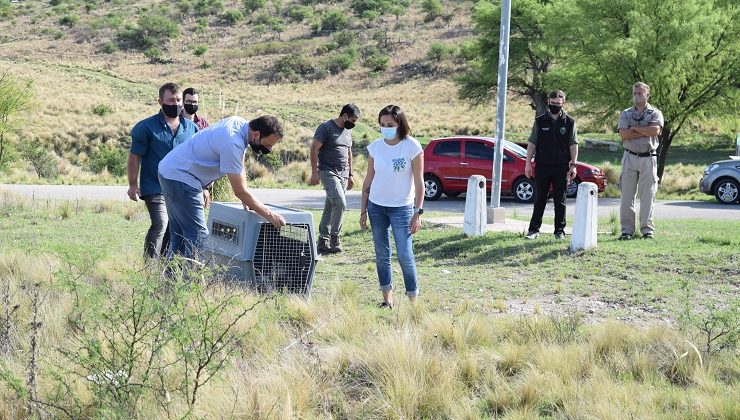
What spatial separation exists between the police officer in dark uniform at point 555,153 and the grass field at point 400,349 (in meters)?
2.29

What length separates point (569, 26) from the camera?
30.2m

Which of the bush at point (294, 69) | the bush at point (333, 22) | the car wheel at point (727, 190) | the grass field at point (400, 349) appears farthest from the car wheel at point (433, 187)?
the bush at point (333, 22)

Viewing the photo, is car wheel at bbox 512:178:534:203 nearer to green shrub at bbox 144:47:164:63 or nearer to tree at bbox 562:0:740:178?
tree at bbox 562:0:740:178

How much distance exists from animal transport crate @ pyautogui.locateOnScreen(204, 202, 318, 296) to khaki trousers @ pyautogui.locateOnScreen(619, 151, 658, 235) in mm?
5068

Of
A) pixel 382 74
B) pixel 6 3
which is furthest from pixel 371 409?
pixel 6 3

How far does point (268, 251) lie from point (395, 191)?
123 cm

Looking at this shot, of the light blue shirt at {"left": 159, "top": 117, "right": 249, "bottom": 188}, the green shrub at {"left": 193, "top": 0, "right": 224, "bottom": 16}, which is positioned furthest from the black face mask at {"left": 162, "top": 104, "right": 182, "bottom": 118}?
the green shrub at {"left": 193, "top": 0, "right": 224, "bottom": 16}

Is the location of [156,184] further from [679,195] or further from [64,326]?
[679,195]

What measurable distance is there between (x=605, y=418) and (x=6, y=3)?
107 metres

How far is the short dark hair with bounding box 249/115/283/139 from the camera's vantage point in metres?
7.18

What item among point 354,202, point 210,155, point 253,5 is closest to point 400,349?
point 210,155

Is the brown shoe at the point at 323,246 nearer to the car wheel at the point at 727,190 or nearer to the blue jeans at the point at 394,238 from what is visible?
the blue jeans at the point at 394,238

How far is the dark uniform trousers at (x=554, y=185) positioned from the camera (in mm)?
11844

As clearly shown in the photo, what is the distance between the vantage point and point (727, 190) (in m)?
21.2
